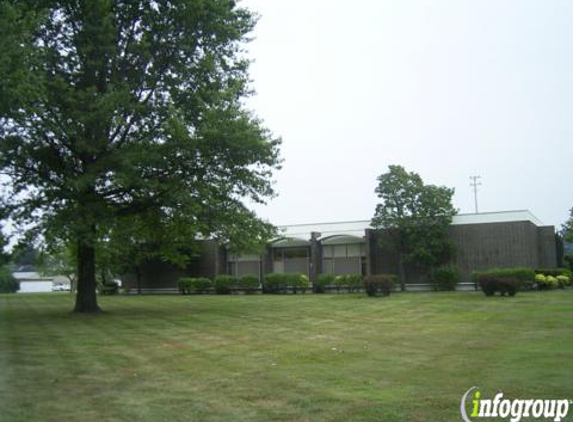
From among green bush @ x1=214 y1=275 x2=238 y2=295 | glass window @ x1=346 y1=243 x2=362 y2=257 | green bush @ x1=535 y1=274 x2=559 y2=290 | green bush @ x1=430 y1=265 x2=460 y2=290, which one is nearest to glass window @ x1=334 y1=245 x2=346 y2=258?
glass window @ x1=346 y1=243 x2=362 y2=257

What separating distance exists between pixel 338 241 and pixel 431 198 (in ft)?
29.2

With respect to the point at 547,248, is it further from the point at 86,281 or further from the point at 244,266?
the point at 86,281

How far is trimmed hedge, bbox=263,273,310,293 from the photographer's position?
38.6 meters

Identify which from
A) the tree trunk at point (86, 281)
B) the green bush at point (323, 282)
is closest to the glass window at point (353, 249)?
the green bush at point (323, 282)

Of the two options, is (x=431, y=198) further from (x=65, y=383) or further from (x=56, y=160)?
(x=65, y=383)


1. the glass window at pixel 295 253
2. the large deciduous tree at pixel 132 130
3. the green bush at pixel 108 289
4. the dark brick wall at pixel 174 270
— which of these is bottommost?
the green bush at pixel 108 289

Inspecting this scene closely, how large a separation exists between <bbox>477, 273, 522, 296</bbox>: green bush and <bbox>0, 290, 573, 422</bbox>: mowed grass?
6.36m

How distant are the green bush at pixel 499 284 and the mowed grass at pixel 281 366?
20.9 feet

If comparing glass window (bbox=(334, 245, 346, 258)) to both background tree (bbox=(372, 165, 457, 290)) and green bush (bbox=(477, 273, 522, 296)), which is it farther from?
green bush (bbox=(477, 273, 522, 296))

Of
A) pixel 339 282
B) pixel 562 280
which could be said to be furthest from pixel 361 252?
pixel 562 280

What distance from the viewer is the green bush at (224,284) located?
133 feet

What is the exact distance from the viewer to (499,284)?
25875mm

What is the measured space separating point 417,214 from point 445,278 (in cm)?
431

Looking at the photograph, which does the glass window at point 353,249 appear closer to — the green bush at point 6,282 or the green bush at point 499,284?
the green bush at point 499,284
